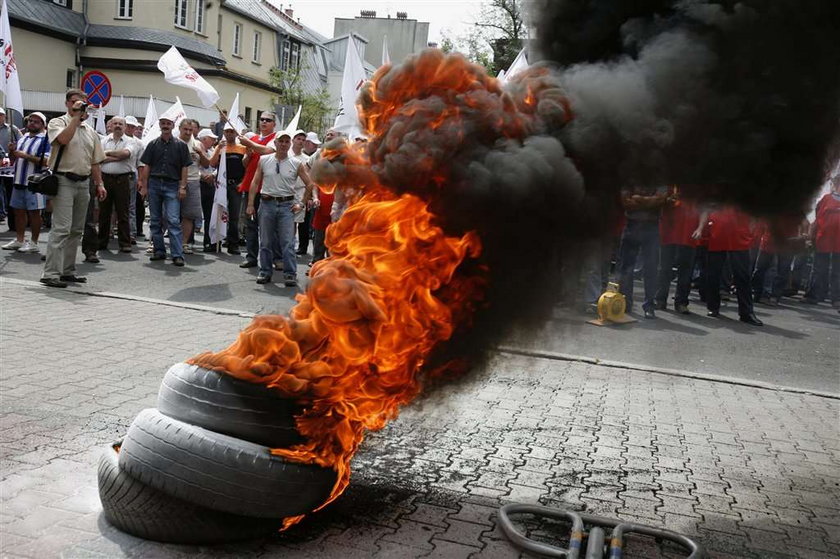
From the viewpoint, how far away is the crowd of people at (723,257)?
5938 millimetres

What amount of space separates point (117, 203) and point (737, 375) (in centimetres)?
1060

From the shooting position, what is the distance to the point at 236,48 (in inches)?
2080

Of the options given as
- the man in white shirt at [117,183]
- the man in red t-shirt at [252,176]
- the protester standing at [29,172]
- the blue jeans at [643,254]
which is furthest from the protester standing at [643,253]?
the protester standing at [29,172]

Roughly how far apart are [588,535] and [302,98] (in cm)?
4949

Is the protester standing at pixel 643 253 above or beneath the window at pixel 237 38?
beneath

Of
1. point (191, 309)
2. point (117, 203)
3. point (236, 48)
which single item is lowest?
point (191, 309)

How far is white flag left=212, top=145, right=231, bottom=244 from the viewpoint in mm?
15406

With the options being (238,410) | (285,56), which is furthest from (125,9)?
(238,410)

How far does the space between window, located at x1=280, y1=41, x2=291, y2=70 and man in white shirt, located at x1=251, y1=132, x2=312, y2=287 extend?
1887 inches

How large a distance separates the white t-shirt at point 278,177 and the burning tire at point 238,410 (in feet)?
28.7

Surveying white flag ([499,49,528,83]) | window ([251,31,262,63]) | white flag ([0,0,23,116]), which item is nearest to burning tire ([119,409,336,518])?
white flag ([499,49,528,83])

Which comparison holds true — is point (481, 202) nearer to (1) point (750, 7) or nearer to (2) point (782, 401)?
(1) point (750, 7)

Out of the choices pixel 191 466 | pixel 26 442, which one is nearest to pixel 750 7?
pixel 191 466

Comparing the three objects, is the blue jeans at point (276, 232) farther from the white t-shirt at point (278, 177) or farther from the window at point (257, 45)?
the window at point (257, 45)
